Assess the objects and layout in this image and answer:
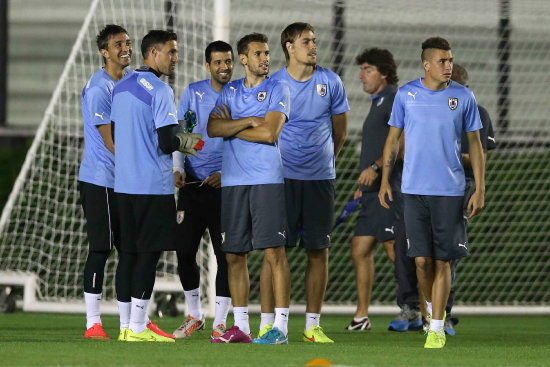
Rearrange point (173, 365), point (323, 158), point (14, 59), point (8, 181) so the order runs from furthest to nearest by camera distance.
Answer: point (14, 59) < point (8, 181) < point (323, 158) < point (173, 365)

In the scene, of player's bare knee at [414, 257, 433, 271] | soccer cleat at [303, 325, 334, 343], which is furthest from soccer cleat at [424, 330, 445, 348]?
soccer cleat at [303, 325, 334, 343]

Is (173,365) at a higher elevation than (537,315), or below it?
higher

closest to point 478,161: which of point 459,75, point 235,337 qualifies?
point 459,75

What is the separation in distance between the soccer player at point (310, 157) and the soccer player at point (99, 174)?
1.14 metres

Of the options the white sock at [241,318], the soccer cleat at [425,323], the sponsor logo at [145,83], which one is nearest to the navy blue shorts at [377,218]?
the soccer cleat at [425,323]

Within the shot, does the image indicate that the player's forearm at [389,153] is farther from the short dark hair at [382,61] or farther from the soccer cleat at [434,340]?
the short dark hair at [382,61]

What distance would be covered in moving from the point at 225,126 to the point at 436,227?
4.94 feet

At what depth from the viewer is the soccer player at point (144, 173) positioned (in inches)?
309

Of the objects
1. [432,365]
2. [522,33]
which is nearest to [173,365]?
[432,365]

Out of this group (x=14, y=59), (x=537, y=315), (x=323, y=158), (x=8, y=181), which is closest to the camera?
(x=323, y=158)

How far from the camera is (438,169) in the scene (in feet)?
26.3

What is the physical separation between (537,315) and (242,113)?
5432 millimetres

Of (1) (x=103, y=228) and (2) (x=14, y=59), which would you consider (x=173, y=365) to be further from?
(2) (x=14, y=59)

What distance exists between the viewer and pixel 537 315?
1236cm
